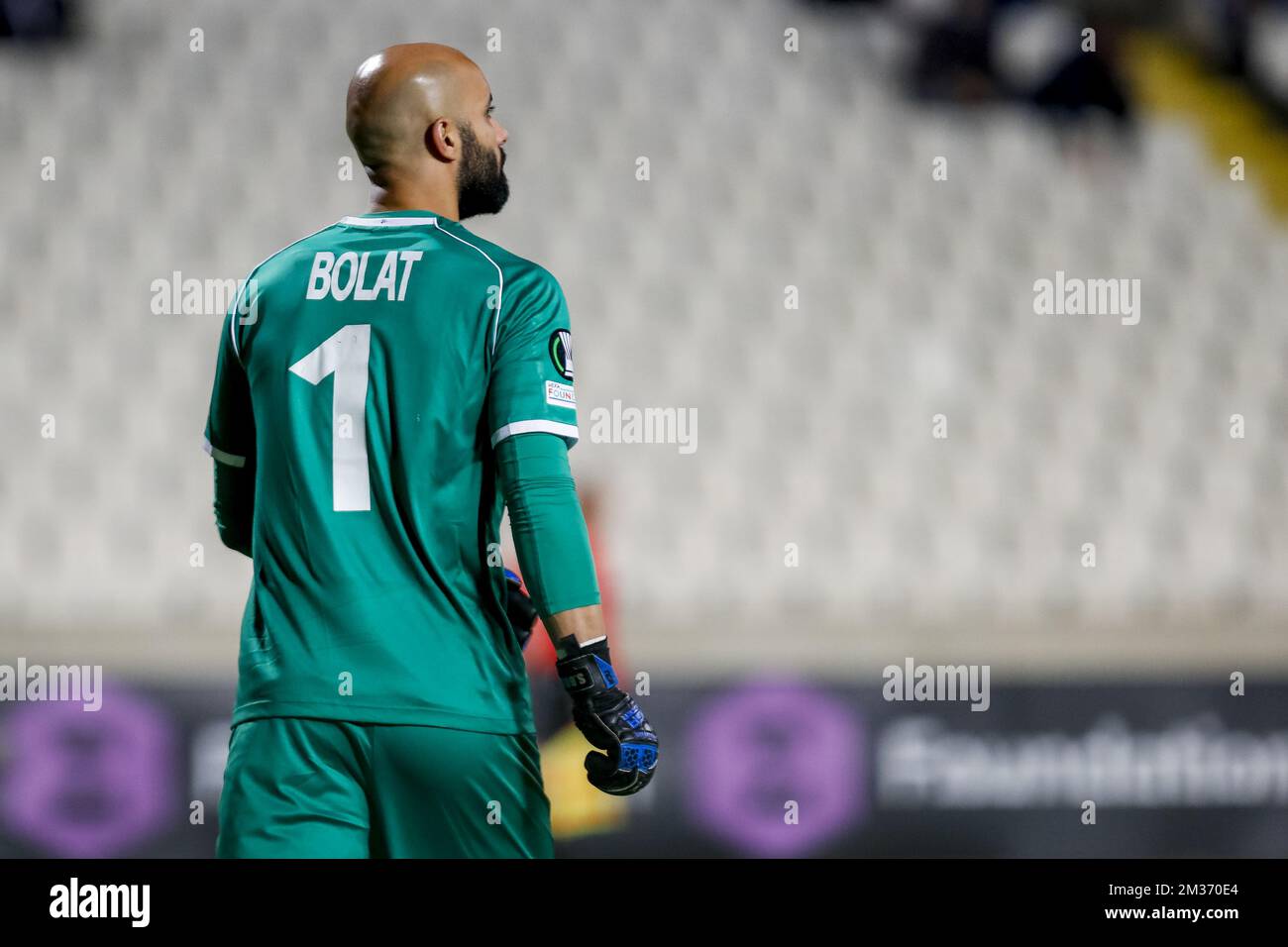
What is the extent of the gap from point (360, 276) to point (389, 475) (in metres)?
0.26

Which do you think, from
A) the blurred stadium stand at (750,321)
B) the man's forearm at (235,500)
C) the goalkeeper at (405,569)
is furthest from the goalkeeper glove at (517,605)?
the blurred stadium stand at (750,321)

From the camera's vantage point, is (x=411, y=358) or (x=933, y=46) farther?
(x=933, y=46)

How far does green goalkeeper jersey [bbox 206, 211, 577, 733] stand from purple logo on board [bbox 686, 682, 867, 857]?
7.25 feet

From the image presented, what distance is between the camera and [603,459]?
15.1 feet

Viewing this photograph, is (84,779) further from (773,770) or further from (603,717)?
(603,717)

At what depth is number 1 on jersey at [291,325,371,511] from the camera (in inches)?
64.6

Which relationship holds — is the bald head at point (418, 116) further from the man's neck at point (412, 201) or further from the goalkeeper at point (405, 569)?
the goalkeeper at point (405, 569)

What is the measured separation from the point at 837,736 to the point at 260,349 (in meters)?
2.63

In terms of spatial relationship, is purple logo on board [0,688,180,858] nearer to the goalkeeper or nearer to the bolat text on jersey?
the goalkeeper

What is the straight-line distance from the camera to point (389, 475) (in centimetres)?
164

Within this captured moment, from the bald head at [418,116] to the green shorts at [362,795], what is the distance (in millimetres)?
711
